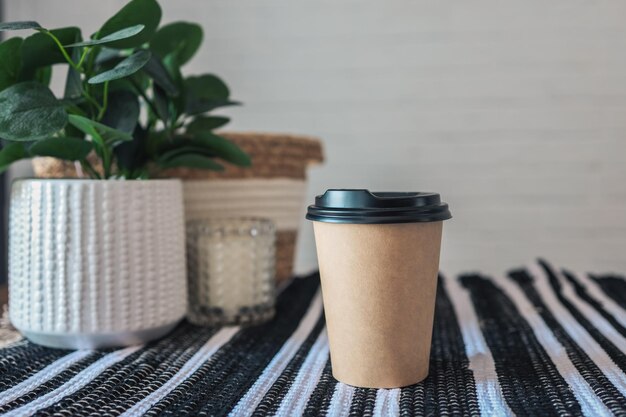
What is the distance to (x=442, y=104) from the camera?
144 cm

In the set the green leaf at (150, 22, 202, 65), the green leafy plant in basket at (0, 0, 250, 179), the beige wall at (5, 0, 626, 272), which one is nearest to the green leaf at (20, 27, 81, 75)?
the green leafy plant in basket at (0, 0, 250, 179)

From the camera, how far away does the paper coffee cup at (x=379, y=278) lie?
0.48 m

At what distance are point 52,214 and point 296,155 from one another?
455 millimetres

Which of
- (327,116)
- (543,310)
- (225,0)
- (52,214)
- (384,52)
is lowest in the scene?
(543,310)

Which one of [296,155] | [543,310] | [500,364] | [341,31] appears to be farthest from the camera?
[341,31]

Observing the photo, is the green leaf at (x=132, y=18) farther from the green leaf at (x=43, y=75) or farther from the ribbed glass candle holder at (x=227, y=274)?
the ribbed glass candle holder at (x=227, y=274)

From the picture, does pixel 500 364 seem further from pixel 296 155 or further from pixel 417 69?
pixel 417 69

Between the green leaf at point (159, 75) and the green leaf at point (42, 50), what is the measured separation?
8 cm

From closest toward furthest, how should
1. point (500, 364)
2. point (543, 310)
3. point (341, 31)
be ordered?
1. point (500, 364)
2. point (543, 310)
3. point (341, 31)

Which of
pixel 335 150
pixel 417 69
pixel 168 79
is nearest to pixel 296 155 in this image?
pixel 168 79

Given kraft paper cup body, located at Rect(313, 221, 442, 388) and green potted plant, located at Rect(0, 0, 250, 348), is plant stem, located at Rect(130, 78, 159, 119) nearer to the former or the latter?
green potted plant, located at Rect(0, 0, 250, 348)

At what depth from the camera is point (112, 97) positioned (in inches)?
25.2

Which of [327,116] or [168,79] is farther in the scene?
[327,116]

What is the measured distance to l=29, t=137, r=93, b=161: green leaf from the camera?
60 cm
